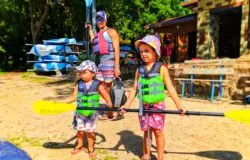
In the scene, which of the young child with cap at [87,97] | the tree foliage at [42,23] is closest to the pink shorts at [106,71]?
the young child with cap at [87,97]

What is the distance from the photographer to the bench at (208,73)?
970 centimetres

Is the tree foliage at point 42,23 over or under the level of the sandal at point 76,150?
over

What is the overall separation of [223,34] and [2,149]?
45.9 feet

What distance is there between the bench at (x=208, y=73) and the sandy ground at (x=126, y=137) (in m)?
1.35

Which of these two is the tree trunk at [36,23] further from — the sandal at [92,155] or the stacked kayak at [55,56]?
the sandal at [92,155]

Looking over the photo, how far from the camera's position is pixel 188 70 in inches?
421

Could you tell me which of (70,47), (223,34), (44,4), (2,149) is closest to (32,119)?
(2,149)

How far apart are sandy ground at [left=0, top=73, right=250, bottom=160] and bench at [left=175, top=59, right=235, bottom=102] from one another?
1.35m

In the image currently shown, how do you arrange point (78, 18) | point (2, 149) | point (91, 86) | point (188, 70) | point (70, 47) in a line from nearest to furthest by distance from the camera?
point (2, 149) → point (91, 86) → point (188, 70) → point (70, 47) → point (78, 18)

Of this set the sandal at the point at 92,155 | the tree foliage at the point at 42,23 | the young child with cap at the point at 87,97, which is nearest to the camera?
the young child with cap at the point at 87,97

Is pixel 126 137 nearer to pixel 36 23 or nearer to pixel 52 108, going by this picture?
pixel 52 108

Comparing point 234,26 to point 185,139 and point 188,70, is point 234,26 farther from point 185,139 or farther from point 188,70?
point 185,139

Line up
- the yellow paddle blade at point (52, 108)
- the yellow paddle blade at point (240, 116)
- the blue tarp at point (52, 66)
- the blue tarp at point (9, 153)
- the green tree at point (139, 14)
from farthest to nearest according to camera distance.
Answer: the green tree at point (139, 14) → the blue tarp at point (52, 66) → the yellow paddle blade at point (52, 108) → the yellow paddle blade at point (240, 116) → the blue tarp at point (9, 153)

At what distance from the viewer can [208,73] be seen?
10102 mm
